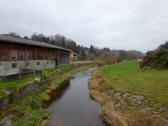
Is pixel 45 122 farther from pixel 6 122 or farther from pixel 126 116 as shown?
pixel 126 116

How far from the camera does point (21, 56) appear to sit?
29031mm

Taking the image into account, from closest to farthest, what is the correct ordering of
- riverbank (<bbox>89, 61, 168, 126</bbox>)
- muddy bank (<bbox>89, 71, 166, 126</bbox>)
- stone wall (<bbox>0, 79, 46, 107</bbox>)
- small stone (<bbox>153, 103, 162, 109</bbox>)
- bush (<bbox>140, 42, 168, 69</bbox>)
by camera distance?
muddy bank (<bbox>89, 71, 166, 126</bbox>), riverbank (<bbox>89, 61, 168, 126</bbox>), small stone (<bbox>153, 103, 162, 109</bbox>), stone wall (<bbox>0, 79, 46, 107</bbox>), bush (<bbox>140, 42, 168, 69</bbox>)

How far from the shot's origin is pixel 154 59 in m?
30.7

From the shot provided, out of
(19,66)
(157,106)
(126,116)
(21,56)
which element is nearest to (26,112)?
(126,116)

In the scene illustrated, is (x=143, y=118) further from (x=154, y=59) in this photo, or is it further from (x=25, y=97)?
(x=154, y=59)

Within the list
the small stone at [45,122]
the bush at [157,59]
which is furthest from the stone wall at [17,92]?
the bush at [157,59]

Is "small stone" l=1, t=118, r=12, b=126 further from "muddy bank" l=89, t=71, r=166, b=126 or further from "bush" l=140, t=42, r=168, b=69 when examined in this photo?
"bush" l=140, t=42, r=168, b=69

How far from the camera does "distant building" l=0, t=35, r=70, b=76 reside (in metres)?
24.8

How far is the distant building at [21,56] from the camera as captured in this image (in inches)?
977

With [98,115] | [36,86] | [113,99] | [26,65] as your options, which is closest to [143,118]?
[98,115]

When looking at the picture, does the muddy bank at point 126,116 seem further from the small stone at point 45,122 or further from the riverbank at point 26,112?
the riverbank at point 26,112

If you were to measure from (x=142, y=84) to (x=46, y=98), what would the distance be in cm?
929

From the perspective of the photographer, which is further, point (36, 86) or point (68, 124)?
point (36, 86)

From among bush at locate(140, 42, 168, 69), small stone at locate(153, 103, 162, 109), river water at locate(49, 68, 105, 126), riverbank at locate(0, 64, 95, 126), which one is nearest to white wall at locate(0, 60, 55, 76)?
riverbank at locate(0, 64, 95, 126)
